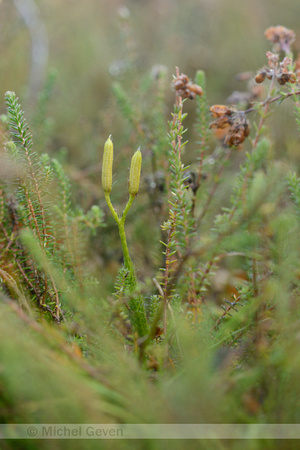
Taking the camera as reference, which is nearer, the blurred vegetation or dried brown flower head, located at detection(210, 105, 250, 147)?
the blurred vegetation

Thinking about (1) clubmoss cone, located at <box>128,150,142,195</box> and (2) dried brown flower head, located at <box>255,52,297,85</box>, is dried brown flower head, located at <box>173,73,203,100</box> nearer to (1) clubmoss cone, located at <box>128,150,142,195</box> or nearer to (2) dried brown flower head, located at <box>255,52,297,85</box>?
(2) dried brown flower head, located at <box>255,52,297,85</box>

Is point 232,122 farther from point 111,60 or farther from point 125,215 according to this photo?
point 111,60

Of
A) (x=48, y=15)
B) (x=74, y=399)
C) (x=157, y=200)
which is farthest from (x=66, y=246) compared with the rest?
(x=48, y=15)

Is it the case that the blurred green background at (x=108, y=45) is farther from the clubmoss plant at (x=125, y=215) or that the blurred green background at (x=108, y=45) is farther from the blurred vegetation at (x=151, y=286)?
the clubmoss plant at (x=125, y=215)

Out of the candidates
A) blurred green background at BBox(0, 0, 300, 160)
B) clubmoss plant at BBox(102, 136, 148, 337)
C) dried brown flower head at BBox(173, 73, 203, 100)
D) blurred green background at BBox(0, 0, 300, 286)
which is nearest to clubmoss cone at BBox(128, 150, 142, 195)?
clubmoss plant at BBox(102, 136, 148, 337)

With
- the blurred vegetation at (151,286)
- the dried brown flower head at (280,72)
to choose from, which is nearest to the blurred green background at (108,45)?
the blurred vegetation at (151,286)

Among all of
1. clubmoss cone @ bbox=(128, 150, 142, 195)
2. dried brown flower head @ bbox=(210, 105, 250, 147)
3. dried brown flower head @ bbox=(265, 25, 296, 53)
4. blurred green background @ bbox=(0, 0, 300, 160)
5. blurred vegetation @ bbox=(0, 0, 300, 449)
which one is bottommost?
blurred vegetation @ bbox=(0, 0, 300, 449)
